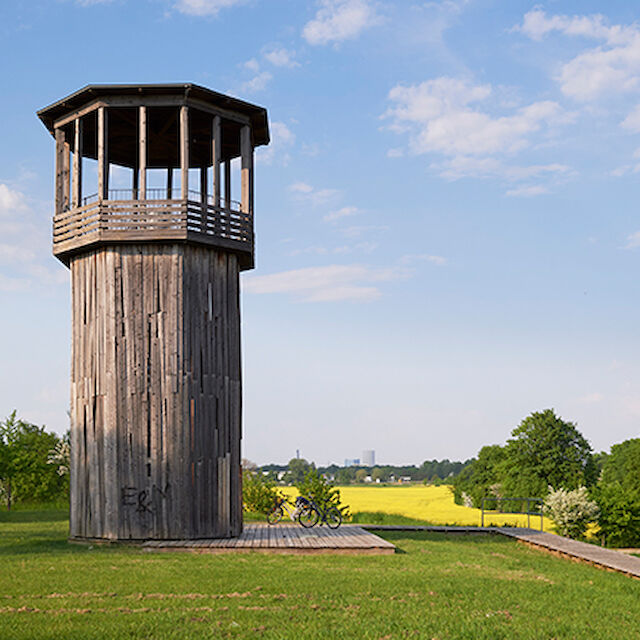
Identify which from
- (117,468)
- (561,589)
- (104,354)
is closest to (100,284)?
(104,354)

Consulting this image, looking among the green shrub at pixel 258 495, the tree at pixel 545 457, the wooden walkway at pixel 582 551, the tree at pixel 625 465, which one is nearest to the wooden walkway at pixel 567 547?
the wooden walkway at pixel 582 551

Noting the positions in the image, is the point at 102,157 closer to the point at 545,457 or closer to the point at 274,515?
the point at 274,515

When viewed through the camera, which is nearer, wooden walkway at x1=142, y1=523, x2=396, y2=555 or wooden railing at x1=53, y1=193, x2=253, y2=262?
wooden walkway at x1=142, y1=523, x2=396, y2=555

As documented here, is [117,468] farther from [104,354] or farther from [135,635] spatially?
[135,635]

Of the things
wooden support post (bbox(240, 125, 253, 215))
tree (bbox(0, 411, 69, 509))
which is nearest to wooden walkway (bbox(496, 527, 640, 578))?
wooden support post (bbox(240, 125, 253, 215))

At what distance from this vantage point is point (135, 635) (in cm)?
880

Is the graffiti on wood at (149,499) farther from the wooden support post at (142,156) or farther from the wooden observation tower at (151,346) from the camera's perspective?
the wooden support post at (142,156)

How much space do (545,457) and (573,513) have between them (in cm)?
2047

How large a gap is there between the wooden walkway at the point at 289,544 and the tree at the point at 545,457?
1306 inches

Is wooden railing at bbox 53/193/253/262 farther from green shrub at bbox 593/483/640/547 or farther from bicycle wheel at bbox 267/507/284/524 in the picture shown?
green shrub at bbox 593/483/640/547

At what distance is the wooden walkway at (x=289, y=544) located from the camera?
17.2 m

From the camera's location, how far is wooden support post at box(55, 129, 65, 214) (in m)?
20.7

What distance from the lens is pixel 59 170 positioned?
20984 mm

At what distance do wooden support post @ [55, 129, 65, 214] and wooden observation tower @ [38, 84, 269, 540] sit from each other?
0.61m
